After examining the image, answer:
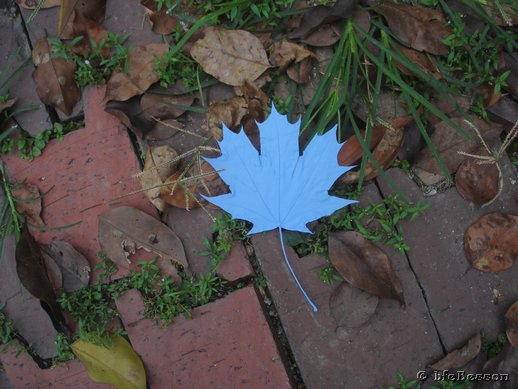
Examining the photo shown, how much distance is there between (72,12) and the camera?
6.06 feet

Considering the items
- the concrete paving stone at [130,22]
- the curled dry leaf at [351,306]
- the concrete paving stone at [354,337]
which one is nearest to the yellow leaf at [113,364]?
the concrete paving stone at [354,337]

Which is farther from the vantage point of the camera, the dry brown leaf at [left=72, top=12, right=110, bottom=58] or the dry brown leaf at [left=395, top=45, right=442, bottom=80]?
the dry brown leaf at [left=72, top=12, right=110, bottom=58]

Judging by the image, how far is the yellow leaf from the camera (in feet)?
5.76

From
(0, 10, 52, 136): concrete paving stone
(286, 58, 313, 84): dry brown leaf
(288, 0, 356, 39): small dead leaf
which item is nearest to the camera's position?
(288, 0, 356, 39): small dead leaf

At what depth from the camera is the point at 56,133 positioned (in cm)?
188

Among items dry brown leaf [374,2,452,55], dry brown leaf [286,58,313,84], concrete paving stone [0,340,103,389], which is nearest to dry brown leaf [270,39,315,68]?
dry brown leaf [286,58,313,84]

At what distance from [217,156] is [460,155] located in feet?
2.62

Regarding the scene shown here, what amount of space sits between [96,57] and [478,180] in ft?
4.43

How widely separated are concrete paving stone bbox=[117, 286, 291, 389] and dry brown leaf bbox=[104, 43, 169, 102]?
2.33 feet

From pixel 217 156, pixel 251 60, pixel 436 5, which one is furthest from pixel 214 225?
pixel 436 5

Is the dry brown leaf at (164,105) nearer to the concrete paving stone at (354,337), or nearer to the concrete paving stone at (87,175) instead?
the concrete paving stone at (87,175)

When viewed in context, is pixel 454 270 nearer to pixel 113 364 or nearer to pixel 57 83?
pixel 113 364

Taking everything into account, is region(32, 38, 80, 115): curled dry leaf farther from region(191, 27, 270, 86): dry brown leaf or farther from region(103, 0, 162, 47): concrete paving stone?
region(191, 27, 270, 86): dry brown leaf

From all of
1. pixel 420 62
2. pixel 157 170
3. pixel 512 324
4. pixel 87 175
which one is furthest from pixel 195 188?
pixel 512 324
